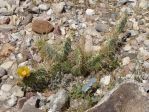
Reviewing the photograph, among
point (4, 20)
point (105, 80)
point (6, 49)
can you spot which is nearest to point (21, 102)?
point (6, 49)

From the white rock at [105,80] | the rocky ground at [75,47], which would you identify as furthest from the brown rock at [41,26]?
the white rock at [105,80]

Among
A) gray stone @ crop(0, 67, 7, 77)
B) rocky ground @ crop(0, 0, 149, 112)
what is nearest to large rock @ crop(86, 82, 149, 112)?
rocky ground @ crop(0, 0, 149, 112)

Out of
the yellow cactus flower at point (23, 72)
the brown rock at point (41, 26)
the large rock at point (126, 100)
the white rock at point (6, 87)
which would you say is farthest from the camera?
the brown rock at point (41, 26)

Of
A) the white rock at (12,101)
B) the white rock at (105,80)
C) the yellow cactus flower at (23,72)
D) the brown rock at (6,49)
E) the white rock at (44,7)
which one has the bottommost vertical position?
the white rock at (12,101)

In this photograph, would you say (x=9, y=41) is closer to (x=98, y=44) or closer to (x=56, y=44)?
(x=56, y=44)

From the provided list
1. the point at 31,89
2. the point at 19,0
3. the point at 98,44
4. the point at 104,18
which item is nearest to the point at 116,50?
the point at 98,44

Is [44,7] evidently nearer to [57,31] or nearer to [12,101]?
[57,31]

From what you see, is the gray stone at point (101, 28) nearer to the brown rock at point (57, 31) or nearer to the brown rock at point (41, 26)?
the brown rock at point (57, 31)
